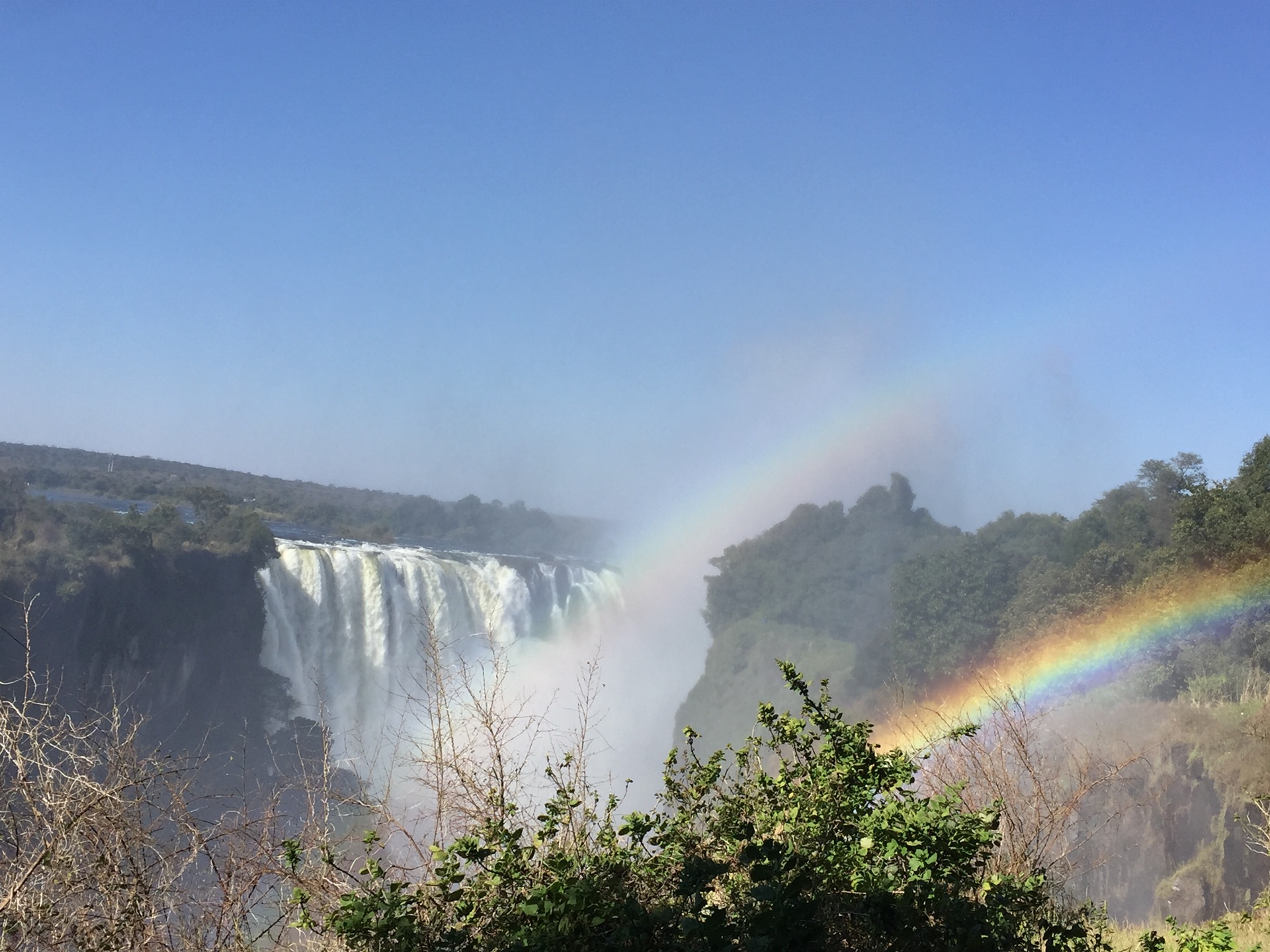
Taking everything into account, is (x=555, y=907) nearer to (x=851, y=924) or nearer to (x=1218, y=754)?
(x=851, y=924)

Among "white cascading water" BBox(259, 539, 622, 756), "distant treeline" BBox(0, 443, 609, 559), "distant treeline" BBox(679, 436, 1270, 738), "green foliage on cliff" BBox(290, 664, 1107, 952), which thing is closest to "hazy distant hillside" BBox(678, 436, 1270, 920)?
"distant treeline" BBox(679, 436, 1270, 738)

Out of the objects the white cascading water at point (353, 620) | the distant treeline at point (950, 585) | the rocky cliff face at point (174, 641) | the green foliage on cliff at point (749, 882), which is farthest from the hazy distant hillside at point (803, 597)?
the green foliage on cliff at point (749, 882)

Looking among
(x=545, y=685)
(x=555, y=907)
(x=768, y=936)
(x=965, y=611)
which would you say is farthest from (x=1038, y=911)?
(x=545, y=685)

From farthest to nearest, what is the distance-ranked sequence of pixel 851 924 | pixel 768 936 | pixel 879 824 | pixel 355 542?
pixel 355 542, pixel 879 824, pixel 851 924, pixel 768 936

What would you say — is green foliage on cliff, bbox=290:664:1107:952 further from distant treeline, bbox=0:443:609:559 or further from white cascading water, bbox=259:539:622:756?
distant treeline, bbox=0:443:609:559

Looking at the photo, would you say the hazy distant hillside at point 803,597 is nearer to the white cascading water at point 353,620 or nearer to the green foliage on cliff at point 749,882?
the white cascading water at point 353,620
